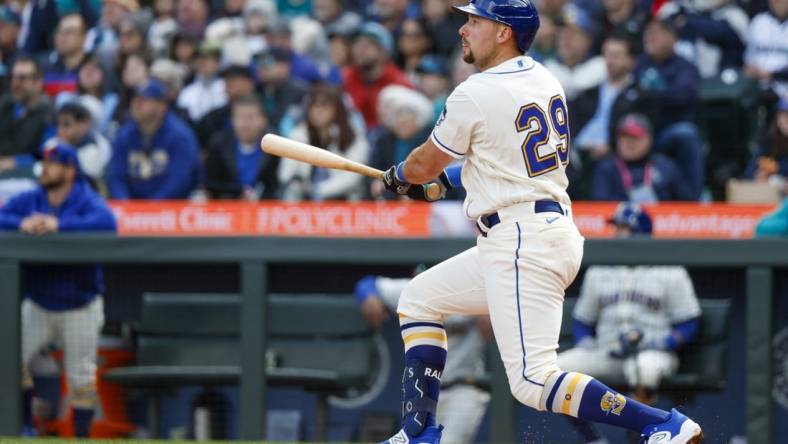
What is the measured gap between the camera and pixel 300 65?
9.62 meters

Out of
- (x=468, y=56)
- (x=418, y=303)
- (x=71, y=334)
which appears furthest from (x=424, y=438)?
(x=71, y=334)

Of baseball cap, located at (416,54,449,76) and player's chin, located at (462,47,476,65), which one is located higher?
baseball cap, located at (416,54,449,76)

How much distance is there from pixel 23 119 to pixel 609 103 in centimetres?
409

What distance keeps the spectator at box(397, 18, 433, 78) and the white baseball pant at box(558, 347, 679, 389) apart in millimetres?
3734

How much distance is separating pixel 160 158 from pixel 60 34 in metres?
2.01

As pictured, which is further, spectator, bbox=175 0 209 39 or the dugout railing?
spectator, bbox=175 0 209 39

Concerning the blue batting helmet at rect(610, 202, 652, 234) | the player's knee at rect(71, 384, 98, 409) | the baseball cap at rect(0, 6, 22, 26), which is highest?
the baseball cap at rect(0, 6, 22, 26)

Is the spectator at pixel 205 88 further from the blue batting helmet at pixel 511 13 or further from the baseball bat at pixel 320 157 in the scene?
the blue batting helmet at pixel 511 13

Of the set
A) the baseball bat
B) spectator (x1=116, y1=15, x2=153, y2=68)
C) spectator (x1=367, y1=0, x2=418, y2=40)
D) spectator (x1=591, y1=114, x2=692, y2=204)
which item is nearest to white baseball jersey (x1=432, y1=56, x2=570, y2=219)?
the baseball bat

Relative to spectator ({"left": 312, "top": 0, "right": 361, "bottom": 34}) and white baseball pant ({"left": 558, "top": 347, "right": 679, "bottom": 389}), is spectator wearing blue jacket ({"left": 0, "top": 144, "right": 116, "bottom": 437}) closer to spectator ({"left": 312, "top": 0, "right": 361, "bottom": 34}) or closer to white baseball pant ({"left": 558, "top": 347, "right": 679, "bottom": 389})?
white baseball pant ({"left": 558, "top": 347, "right": 679, "bottom": 389})

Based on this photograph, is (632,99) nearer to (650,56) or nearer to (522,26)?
(650,56)

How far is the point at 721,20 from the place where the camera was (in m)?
8.87

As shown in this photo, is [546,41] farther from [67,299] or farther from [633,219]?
[67,299]

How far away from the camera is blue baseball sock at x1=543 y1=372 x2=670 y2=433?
4180 millimetres
